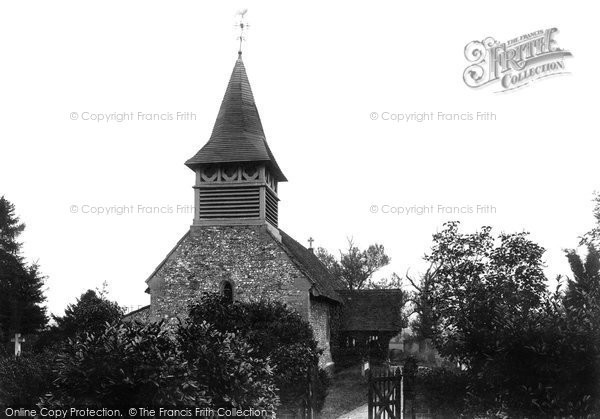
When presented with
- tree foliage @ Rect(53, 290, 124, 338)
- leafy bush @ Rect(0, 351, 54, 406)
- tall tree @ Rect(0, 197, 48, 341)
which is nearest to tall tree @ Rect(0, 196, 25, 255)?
tall tree @ Rect(0, 197, 48, 341)

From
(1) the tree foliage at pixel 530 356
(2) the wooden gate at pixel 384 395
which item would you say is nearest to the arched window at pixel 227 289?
(2) the wooden gate at pixel 384 395

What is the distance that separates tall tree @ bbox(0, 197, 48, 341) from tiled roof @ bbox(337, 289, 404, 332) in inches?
893

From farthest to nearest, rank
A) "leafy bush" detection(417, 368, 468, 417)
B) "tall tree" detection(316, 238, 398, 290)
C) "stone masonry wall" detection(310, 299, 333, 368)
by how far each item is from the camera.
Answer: "tall tree" detection(316, 238, 398, 290)
"stone masonry wall" detection(310, 299, 333, 368)
"leafy bush" detection(417, 368, 468, 417)

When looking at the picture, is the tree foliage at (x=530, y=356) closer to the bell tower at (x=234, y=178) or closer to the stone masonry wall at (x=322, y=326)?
the stone masonry wall at (x=322, y=326)

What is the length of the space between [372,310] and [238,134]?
14.2m

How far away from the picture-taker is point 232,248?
2638cm

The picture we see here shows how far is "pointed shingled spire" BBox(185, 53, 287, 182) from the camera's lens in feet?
88.4

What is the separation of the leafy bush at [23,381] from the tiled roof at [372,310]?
20.6 meters

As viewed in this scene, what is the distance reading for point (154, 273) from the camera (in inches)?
1057

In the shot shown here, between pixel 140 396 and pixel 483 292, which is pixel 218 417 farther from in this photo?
pixel 483 292

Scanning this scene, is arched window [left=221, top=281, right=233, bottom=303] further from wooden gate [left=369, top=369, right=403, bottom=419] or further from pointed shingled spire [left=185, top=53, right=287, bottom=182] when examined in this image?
wooden gate [left=369, top=369, right=403, bottom=419]

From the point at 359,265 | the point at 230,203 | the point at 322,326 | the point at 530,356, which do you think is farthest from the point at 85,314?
the point at 359,265

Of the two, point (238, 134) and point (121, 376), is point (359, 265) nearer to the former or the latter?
point (238, 134)

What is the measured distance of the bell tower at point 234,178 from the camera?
87.5ft
